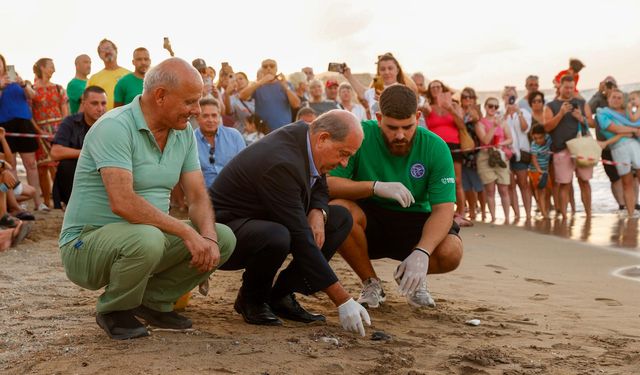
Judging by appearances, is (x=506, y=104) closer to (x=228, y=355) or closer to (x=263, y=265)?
(x=263, y=265)

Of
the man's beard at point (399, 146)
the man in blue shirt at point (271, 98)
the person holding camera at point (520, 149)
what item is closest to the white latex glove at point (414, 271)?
the man's beard at point (399, 146)

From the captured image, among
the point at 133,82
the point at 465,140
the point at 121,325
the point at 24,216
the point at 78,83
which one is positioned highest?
the point at 78,83

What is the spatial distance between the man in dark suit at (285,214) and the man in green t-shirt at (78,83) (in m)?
4.86

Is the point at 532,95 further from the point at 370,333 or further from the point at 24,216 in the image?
the point at 370,333

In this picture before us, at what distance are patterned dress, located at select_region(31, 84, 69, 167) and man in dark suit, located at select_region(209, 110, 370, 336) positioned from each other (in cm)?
541

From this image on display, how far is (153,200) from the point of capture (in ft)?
11.9

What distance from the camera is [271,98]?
8.80m

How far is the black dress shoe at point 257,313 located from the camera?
13.2 ft

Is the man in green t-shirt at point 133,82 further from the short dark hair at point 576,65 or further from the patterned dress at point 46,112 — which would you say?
the short dark hair at point 576,65

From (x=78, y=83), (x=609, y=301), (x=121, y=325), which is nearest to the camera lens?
(x=121, y=325)

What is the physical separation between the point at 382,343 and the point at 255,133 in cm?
546

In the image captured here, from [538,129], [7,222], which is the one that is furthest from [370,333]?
[538,129]

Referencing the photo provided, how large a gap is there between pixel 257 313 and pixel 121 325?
2.46ft

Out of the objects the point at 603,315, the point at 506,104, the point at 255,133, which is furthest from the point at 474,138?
the point at 603,315
